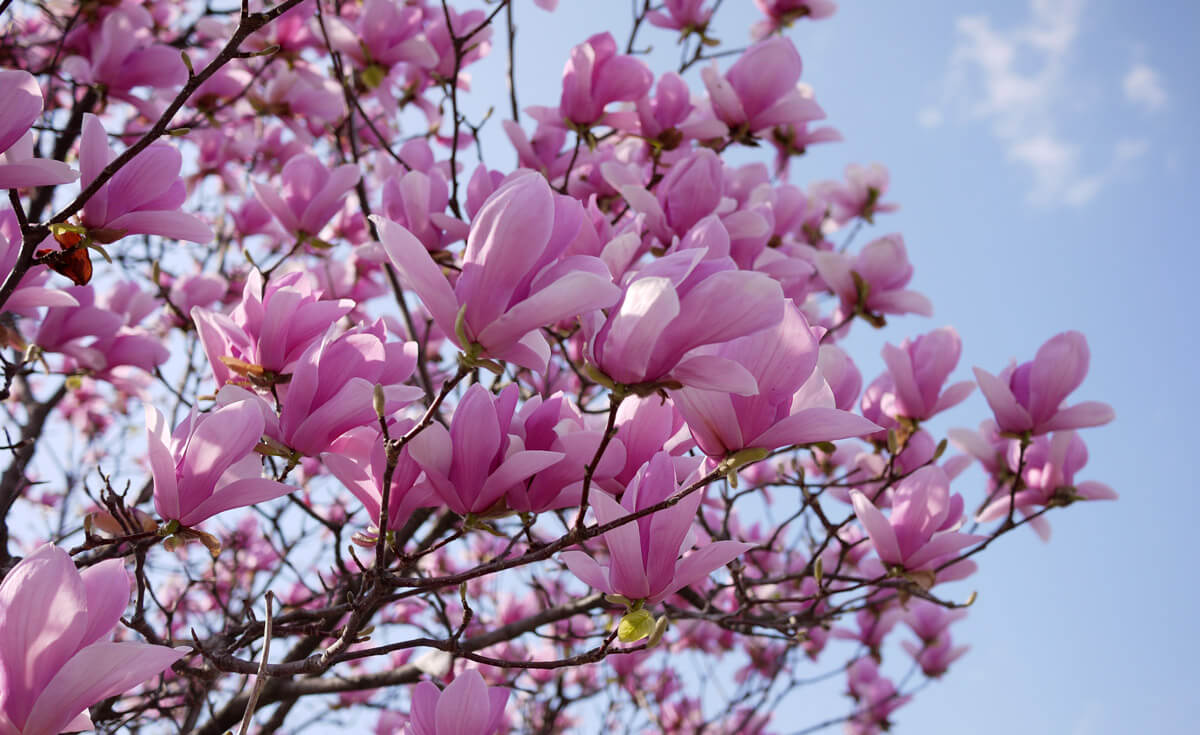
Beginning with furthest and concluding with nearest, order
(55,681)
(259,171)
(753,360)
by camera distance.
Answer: (259,171), (753,360), (55,681)

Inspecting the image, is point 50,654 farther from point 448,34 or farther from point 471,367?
point 448,34

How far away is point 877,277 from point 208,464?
2.15m

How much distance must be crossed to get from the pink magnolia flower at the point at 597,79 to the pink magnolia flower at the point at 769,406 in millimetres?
1515

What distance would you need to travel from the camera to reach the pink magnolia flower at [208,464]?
114 cm

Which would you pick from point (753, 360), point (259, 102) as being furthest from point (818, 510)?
point (259, 102)

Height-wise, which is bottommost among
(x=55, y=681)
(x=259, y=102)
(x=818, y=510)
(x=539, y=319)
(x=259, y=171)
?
(x=55, y=681)

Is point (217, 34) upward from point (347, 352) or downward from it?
upward

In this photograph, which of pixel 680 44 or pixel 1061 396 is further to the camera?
Result: pixel 680 44

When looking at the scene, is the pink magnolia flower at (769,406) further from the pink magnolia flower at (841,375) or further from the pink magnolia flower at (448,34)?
the pink magnolia flower at (448,34)

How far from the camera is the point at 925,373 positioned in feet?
7.46

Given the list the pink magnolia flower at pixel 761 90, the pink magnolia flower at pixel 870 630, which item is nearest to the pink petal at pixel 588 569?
the pink magnolia flower at pixel 761 90

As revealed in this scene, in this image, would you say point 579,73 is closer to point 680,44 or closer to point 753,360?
point 680,44

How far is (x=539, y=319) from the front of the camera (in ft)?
3.15

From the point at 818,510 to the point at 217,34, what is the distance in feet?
8.74
